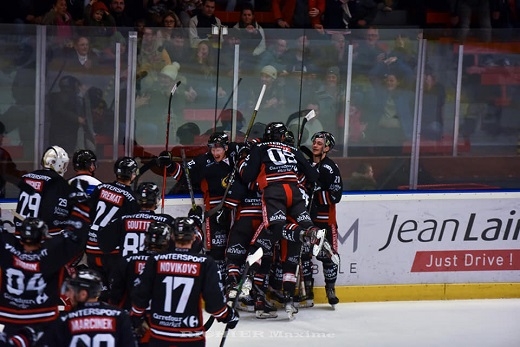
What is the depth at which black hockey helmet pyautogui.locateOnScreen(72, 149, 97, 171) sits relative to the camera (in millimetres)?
8547

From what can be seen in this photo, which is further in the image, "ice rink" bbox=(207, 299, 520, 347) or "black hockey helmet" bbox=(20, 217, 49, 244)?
"ice rink" bbox=(207, 299, 520, 347)

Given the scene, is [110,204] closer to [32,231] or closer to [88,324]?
[32,231]

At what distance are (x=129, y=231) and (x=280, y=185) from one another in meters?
1.66

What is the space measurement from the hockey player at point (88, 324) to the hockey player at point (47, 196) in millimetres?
2398

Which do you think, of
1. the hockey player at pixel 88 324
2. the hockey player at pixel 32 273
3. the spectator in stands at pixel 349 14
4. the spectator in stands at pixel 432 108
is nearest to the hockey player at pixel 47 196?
the hockey player at pixel 32 273

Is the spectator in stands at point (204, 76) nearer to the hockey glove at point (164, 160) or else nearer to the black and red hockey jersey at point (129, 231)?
the hockey glove at point (164, 160)

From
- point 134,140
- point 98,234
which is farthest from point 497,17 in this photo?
point 98,234

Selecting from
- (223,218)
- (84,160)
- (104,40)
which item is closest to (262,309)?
(223,218)

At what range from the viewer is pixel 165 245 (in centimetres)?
692

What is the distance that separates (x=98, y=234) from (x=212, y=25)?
84.3 inches

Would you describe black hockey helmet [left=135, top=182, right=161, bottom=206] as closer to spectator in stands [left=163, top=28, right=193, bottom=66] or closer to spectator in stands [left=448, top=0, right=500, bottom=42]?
spectator in stands [left=163, top=28, right=193, bottom=66]

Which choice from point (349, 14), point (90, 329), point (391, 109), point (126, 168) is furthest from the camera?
point (349, 14)

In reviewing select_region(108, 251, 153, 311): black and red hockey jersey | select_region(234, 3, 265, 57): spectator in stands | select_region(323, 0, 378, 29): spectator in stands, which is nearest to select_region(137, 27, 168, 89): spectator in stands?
select_region(234, 3, 265, 57): spectator in stands

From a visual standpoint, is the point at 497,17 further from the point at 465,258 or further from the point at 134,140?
the point at 134,140
